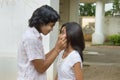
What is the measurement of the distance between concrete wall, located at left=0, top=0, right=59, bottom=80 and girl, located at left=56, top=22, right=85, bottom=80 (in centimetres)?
366

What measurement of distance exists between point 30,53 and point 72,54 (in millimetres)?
398

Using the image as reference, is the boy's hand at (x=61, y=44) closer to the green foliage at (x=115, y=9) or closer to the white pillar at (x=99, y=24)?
the white pillar at (x=99, y=24)

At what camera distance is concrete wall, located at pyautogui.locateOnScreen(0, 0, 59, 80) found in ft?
22.8

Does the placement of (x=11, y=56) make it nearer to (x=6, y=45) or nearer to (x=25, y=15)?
(x=6, y=45)

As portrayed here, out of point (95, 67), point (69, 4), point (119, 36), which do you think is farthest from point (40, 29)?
point (119, 36)

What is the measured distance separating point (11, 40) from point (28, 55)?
4.02m

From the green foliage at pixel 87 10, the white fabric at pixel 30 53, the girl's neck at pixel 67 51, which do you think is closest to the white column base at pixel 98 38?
the green foliage at pixel 87 10

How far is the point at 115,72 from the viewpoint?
1046 centimetres

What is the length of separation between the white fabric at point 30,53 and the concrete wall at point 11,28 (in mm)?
3749

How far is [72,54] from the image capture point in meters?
3.25

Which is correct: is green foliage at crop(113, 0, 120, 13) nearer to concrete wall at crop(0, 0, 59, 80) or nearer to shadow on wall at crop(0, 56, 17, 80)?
concrete wall at crop(0, 0, 59, 80)

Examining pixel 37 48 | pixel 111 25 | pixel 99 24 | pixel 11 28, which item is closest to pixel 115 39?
pixel 99 24

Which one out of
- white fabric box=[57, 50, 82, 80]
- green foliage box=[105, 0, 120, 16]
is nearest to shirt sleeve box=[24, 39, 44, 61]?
white fabric box=[57, 50, 82, 80]

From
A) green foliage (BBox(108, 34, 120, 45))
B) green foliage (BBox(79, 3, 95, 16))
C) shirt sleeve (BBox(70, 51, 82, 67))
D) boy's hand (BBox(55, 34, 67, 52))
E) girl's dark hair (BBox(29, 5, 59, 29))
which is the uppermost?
girl's dark hair (BBox(29, 5, 59, 29))
